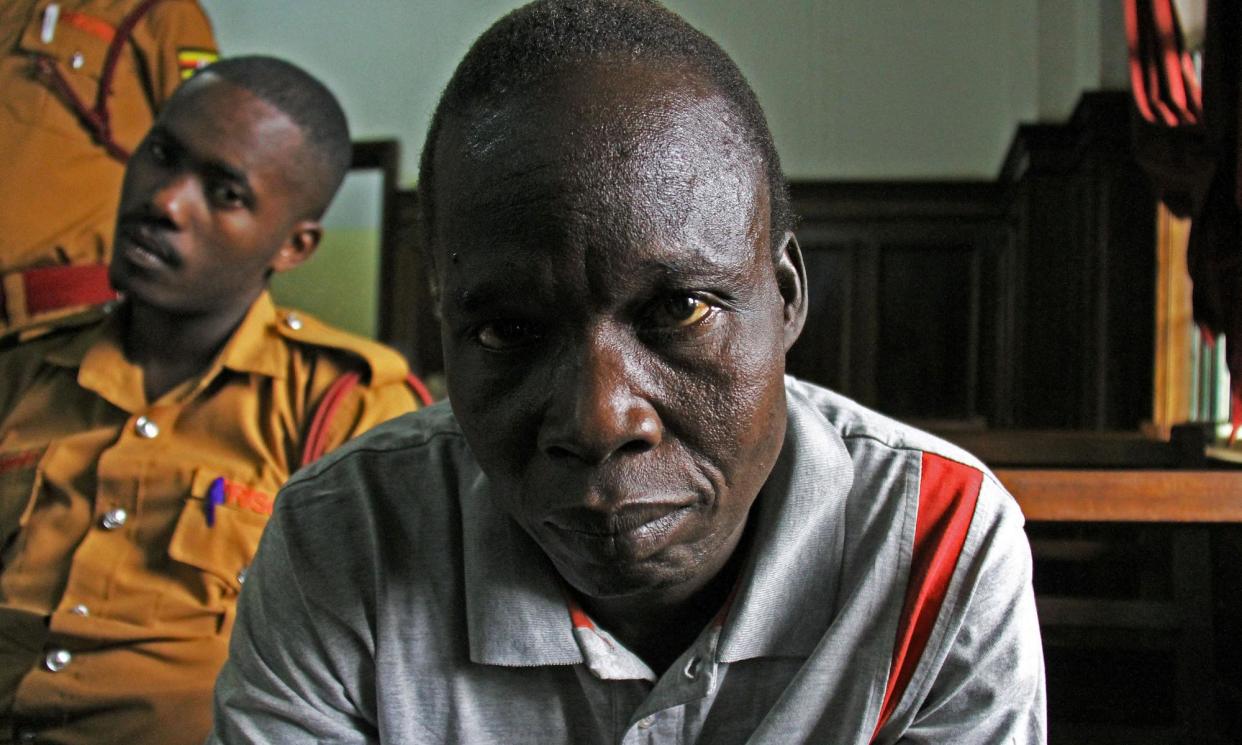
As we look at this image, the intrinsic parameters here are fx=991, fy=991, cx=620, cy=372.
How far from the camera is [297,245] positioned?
6.17 ft

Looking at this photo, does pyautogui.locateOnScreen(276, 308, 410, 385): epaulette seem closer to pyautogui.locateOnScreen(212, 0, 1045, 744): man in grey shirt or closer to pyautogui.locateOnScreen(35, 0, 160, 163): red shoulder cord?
pyautogui.locateOnScreen(212, 0, 1045, 744): man in grey shirt

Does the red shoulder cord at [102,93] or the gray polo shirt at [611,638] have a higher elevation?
the red shoulder cord at [102,93]

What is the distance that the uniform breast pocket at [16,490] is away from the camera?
5.03 feet

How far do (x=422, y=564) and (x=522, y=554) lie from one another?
0.31 feet

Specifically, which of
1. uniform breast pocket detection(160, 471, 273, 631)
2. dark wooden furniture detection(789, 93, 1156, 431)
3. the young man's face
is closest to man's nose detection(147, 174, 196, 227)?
the young man's face

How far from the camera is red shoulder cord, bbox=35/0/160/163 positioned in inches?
96.3

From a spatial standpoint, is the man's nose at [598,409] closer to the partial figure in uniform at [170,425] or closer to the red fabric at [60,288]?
the partial figure in uniform at [170,425]

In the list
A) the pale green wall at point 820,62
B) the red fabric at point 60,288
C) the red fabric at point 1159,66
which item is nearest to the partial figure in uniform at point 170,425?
the red fabric at point 60,288

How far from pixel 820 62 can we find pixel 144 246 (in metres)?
3.98

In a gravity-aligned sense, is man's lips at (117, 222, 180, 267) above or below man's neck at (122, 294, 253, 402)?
above

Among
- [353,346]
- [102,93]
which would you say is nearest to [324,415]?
[353,346]

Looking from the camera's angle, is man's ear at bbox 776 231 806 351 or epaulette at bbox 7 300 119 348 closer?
man's ear at bbox 776 231 806 351

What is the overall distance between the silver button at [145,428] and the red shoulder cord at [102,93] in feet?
4.03

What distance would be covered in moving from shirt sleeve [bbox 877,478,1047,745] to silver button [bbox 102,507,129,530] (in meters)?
1.19
